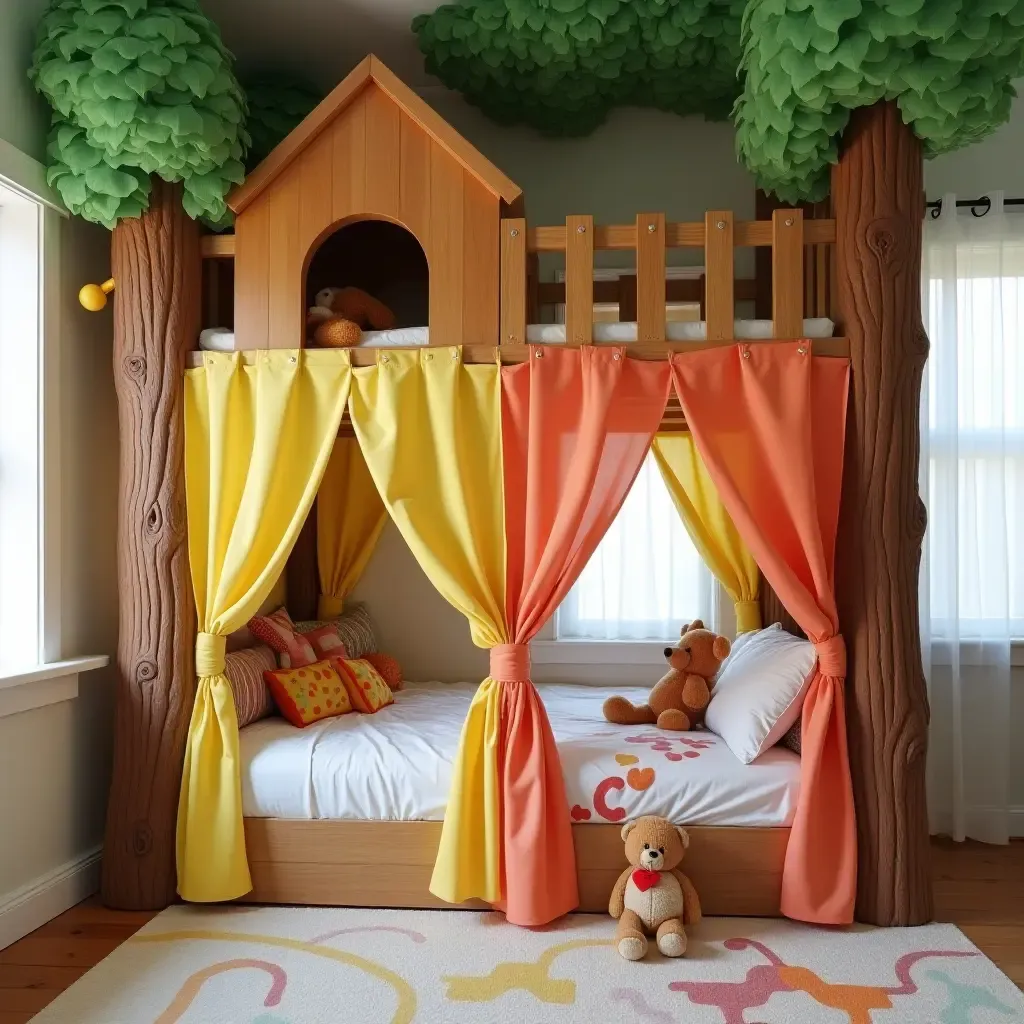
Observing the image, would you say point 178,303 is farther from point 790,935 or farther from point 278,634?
point 790,935

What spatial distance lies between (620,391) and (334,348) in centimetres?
91

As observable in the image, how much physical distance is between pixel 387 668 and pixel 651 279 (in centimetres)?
187

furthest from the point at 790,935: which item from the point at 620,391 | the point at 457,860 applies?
the point at 620,391

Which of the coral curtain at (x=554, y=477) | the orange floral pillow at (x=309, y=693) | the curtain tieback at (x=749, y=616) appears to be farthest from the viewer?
the curtain tieback at (x=749, y=616)

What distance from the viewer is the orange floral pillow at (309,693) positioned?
3125 millimetres

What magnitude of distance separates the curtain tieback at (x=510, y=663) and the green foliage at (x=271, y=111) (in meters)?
2.08

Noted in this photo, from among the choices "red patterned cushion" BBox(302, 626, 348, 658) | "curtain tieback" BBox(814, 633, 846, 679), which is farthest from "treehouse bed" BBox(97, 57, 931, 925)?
"red patterned cushion" BBox(302, 626, 348, 658)

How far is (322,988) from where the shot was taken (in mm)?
2279

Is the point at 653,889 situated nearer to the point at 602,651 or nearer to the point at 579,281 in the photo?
the point at 602,651

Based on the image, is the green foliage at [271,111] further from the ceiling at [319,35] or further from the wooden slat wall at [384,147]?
the wooden slat wall at [384,147]

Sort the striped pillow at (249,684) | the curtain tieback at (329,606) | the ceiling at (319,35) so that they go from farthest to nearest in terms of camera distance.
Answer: the curtain tieback at (329,606) → the ceiling at (319,35) → the striped pillow at (249,684)

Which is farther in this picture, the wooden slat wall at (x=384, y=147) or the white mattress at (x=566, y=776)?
the wooden slat wall at (x=384, y=147)

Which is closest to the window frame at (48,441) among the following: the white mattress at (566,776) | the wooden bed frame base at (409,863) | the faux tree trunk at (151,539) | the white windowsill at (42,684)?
the white windowsill at (42,684)

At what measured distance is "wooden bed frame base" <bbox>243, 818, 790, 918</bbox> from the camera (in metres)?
2.70
